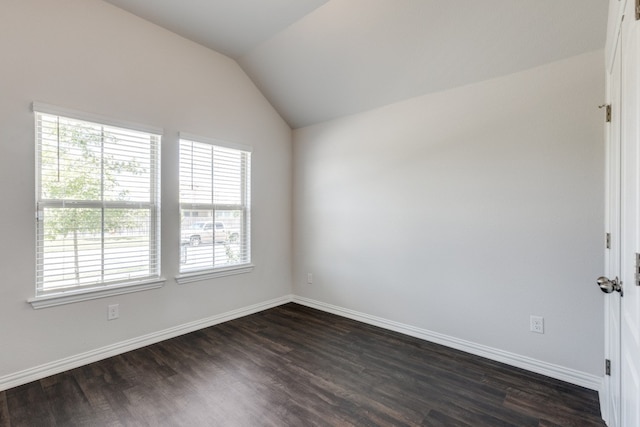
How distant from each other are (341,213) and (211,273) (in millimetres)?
1637

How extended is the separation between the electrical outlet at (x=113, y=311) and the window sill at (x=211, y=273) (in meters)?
0.55

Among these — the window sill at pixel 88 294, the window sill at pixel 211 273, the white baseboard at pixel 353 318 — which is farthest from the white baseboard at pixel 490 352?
the window sill at pixel 88 294

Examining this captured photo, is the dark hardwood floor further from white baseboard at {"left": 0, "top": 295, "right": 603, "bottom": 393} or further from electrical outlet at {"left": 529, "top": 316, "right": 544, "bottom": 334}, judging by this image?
electrical outlet at {"left": 529, "top": 316, "right": 544, "bottom": 334}

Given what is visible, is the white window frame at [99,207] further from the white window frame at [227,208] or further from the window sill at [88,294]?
the white window frame at [227,208]

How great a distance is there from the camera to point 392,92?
3.02 metres

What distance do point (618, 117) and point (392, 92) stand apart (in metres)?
1.87

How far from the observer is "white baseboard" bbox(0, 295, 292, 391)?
214cm

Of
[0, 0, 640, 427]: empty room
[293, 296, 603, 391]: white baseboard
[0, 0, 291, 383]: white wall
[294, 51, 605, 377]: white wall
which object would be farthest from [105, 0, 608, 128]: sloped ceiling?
[293, 296, 603, 391]: white baseboard

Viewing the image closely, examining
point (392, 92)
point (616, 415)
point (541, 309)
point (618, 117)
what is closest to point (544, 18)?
point (618, 117)

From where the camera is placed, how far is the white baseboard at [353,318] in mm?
2141

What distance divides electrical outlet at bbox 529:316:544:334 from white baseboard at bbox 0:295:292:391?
9.26 feet

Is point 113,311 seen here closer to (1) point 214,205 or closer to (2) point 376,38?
(1) point 214,205

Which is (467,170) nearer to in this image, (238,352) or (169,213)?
(238,352)

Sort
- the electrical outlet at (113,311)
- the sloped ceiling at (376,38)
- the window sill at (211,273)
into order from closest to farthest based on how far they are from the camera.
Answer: the sloped ceiling at (376,38) → the electrical outlet at (113,311) → the window sill at (211,273)
